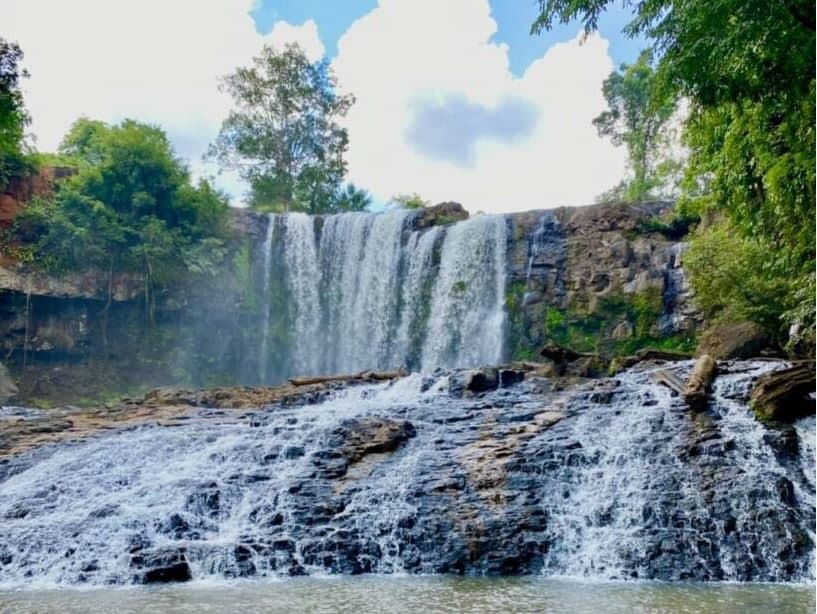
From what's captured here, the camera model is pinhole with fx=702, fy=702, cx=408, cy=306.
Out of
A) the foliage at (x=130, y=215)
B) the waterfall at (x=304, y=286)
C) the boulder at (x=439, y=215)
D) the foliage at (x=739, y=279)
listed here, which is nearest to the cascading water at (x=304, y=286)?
the waterfall at (x=304, y=286)

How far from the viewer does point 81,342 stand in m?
23.9

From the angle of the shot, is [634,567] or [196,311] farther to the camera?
[196,311]

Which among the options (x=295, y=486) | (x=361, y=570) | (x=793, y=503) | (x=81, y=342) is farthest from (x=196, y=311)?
(x=793, y=503)

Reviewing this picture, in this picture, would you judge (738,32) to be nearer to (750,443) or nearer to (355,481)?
(750,443)

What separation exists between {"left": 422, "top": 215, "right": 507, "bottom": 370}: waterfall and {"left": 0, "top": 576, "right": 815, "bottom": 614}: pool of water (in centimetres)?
1641

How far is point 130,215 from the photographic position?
81.3 feet

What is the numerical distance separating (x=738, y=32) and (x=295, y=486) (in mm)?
6675

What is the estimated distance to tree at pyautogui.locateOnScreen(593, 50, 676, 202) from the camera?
32.4m

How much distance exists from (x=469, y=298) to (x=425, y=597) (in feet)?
59.6

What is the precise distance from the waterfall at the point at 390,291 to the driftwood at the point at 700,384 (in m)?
11.9

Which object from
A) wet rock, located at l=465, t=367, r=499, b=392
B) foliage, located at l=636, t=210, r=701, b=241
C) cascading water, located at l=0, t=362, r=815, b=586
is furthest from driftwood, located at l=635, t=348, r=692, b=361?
foliage, located at l=636, t=210, r=701, b=241

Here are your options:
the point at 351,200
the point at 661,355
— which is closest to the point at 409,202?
the point at 351,200

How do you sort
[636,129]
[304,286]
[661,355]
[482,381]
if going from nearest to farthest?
[482,381] < [661,355] < [304,286] < [636,129]

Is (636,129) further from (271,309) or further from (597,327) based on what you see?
(271,309)
